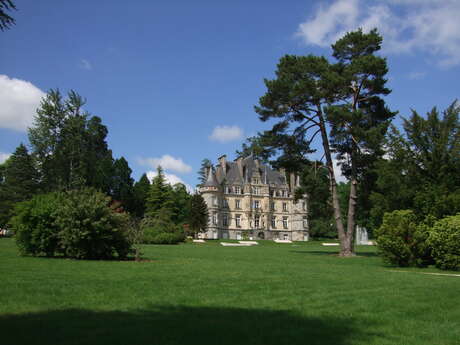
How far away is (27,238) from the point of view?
1698 centimetres

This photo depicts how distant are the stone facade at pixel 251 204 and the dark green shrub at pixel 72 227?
54.6 metres

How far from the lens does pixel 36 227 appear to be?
54.9 feet

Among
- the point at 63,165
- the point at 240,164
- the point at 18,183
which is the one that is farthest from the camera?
the point at 240,164

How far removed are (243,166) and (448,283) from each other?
67.0 metres

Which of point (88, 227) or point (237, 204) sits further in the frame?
point (237, 204)

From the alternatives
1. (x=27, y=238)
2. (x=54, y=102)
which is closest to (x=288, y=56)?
(x=27, y=238)

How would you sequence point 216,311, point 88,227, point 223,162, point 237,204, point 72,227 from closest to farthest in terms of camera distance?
1. point 216,311
2. point 72,227
3. point 88,227
4. point 237,204
5. point 223,162

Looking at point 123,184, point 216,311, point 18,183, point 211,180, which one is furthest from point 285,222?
point 216,311

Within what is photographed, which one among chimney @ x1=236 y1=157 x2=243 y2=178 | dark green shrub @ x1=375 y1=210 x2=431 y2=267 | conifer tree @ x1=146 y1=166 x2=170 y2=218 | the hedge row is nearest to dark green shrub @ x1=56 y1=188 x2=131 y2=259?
dark green shrub @ x1=375 y1=210 x2=431 y2=267

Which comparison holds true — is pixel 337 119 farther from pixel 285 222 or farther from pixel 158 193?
pixel 285 222

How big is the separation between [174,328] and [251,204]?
71484mm

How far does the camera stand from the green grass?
17.0 ft

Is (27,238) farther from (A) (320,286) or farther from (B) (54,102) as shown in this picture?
(B) (54,102)

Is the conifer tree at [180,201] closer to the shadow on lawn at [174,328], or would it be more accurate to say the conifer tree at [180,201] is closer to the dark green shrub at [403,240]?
the dark green shrub at [403,240]
